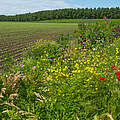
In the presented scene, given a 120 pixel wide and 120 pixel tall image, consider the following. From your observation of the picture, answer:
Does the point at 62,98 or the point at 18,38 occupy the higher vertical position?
the point at 18,38

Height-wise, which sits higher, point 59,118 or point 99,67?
point 99,67

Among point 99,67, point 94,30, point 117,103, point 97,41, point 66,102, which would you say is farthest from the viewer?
point 94,30

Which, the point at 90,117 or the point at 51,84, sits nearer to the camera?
the point at 90,117

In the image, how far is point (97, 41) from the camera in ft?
21.8

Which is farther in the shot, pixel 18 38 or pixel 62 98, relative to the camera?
pixel 18 38

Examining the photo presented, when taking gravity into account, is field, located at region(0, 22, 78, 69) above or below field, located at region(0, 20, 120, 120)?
above

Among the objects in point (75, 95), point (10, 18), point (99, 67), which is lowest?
point (75, 95)

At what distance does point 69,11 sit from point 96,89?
53.8m

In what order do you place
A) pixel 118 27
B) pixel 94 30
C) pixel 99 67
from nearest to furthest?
pixel 99 67, pixel 94 30, pixel 118 27

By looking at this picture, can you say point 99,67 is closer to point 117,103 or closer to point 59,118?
point 117,103

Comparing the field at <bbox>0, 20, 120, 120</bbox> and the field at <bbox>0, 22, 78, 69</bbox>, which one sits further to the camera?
the field at <bbox>0, 22, 78, 69</bbox>

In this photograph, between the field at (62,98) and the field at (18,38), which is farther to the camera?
the field at (18,38)

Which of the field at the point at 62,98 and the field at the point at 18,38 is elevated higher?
the field at the point at 18,38

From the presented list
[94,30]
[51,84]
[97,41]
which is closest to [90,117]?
[51,84]
